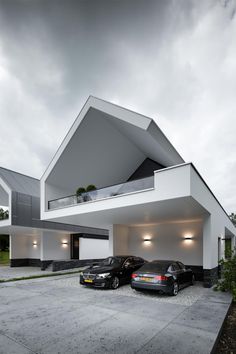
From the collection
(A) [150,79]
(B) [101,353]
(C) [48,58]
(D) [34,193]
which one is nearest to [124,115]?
(A) [150,79]

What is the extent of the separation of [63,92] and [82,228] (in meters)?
11.8

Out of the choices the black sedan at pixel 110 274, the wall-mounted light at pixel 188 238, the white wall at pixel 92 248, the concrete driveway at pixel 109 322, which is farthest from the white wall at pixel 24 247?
the wall-mounted light at pixel 188 238

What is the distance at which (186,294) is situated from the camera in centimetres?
886

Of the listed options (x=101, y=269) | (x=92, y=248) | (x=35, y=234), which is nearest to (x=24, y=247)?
(x=35, y=234)

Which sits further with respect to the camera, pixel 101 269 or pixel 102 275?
pixel 101 269

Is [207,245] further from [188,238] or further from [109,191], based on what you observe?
[109,191]

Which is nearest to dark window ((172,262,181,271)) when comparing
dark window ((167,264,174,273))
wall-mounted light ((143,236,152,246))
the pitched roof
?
dark window ((167,264,174,273))

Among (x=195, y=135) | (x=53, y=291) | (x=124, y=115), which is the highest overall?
(x=195, y=135)

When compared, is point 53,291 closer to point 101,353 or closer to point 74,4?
point 101,353

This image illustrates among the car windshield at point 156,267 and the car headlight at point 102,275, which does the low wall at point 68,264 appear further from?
the car windshield at point 156,267

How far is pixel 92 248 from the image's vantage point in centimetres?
2133

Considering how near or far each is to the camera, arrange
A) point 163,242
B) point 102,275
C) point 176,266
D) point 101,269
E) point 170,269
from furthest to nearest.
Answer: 1. point 163,242
2. point 101,269
3. point 102,275
4. point 176,266
5. point 170,269

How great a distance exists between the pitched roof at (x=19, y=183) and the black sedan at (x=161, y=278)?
465 inches

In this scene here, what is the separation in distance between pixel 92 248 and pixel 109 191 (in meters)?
12.8
